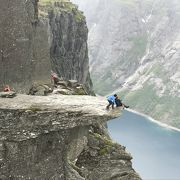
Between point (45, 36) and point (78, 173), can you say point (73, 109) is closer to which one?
point (78, 173)

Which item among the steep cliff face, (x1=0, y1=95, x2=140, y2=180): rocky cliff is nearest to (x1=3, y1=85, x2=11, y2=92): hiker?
the steep cliff face

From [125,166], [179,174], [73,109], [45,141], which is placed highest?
[73,109]

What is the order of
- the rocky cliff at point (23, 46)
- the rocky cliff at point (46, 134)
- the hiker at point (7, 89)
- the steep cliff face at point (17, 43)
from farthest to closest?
the rocky cliff at point (23, 46)
the steep cliff face at point (17, 43)
the hiker at point (7, 89)
the rocky cliff at point (46, 134)

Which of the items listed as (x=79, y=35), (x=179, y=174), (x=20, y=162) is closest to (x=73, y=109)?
(x=20, y=162)

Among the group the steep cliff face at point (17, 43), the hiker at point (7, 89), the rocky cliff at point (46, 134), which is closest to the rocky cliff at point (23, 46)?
the steep cliff face at point (17, 43)

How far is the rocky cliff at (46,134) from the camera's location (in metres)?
21.1

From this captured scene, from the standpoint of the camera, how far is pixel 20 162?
21891 millimetres

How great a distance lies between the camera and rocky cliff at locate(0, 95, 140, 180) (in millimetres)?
21141

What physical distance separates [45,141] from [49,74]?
55.1 feet

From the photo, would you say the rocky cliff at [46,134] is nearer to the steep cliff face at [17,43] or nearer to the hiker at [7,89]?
the hiker at [7,89]

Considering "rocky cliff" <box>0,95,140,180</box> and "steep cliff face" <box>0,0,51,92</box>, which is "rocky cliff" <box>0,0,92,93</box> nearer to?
"steep cliff face" <box>0,0,51,92</box>

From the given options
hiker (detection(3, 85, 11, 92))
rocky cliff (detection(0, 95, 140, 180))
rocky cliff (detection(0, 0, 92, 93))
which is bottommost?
rocky cliff (detection(0, 95, 140, 180))

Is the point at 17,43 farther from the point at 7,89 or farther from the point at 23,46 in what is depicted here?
the point at 7,89

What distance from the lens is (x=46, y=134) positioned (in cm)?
2253
